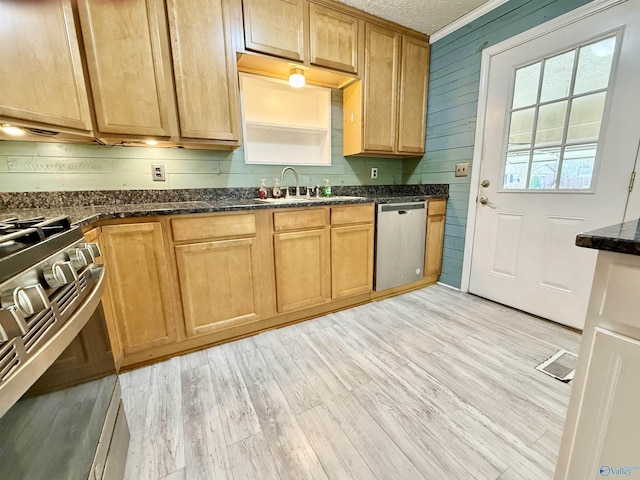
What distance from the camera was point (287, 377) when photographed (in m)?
1.43

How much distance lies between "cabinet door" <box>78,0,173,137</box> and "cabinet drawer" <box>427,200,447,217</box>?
6.97 ft

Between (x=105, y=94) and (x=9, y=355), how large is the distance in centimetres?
152

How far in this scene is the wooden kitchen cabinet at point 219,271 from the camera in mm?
1523

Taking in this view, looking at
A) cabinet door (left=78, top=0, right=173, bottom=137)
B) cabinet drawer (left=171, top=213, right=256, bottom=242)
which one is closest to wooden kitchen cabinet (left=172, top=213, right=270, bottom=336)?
cabinet drawer (left=171, top=213, right=256, bottom=242)

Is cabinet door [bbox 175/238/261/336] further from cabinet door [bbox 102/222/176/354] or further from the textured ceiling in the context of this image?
the textured ceiling

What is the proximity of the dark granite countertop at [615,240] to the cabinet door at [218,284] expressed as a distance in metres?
1.50

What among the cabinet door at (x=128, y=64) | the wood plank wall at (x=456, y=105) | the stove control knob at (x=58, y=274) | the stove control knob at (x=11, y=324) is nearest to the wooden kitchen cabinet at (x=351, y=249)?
the wood plank wall at (x=456, y=105)

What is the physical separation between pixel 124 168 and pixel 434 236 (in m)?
2.53

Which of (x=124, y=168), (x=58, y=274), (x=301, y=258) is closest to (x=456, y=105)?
(x=301, y=258)

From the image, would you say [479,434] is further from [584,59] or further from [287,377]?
[584,59]

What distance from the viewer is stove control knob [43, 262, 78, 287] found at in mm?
577

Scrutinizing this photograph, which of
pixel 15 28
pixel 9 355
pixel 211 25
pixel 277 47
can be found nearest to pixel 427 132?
pixel 277 47

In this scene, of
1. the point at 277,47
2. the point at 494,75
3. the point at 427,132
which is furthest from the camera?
the point at 427,132

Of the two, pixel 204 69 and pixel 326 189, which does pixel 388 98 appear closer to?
pixel 326 189
